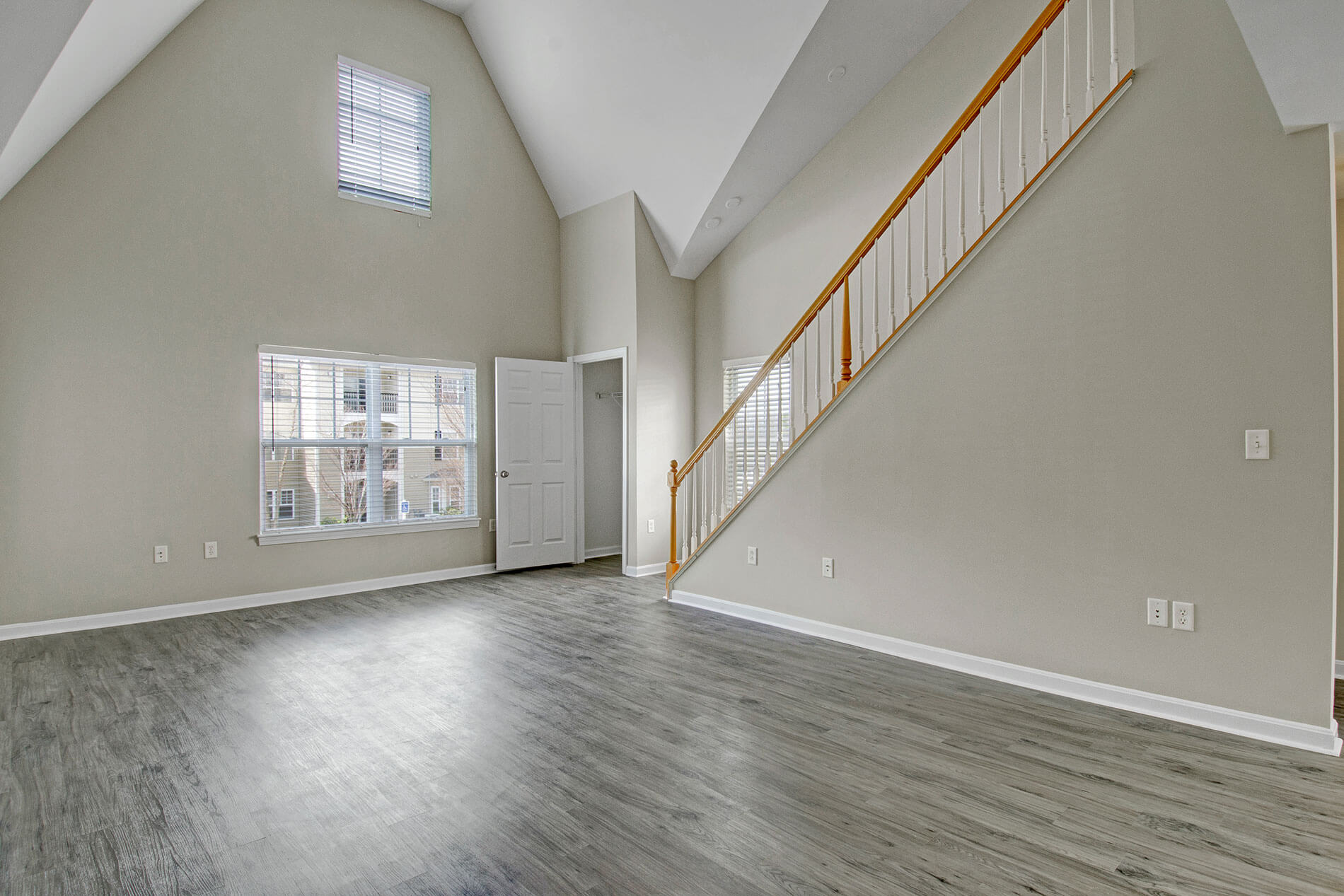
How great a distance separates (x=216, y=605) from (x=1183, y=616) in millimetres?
5835

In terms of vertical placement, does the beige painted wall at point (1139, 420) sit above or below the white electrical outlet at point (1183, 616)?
above

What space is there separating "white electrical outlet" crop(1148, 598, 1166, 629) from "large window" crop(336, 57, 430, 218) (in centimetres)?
593

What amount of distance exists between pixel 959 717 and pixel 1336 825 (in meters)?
1.16

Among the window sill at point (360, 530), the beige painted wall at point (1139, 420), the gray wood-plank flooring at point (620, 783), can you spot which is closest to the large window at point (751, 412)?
the beige painted wall at point (1139, 420)

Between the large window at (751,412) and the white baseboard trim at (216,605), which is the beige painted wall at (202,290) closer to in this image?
the white baseboard trim at (216,605)

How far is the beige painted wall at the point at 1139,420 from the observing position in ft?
8.78

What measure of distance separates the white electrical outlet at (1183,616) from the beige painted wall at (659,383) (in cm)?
417

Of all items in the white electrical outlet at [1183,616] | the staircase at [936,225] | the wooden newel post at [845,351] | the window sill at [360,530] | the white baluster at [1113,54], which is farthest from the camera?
the window sill at [360,530]

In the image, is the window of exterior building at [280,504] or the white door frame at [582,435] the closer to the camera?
the window of exterior building at [280,504]

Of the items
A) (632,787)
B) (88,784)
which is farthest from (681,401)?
(88,784)

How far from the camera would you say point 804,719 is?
116 inches

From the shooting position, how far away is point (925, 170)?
3.63 metres

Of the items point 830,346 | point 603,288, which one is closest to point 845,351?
point 830,346

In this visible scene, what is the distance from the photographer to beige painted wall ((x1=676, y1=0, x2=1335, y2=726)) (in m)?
2.68
